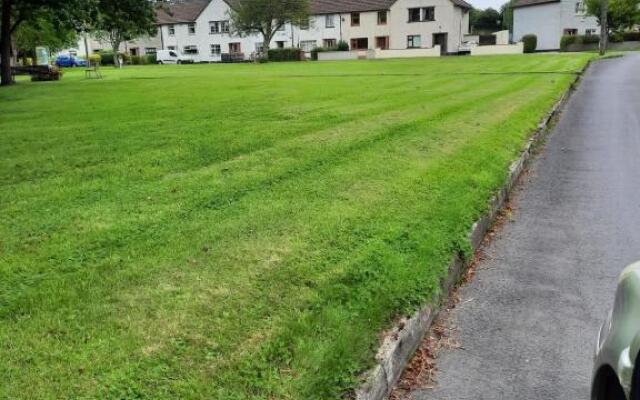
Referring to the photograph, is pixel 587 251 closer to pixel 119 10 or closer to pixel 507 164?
pixel 507 164

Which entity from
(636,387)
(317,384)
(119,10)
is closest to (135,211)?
(317,384)

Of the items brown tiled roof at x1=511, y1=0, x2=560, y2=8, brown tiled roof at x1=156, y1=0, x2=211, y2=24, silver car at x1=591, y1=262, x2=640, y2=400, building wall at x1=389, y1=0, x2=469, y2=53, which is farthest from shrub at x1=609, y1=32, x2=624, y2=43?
silver car at x1=591, y1=262, x2=640, y2=400

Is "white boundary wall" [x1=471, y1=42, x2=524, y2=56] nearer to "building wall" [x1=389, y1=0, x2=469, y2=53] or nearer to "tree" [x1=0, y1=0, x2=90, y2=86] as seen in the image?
"building wall" [x1=389, y1=0, x2=469, y2=53]

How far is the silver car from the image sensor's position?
204cm

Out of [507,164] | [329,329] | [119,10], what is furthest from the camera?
[119,10]

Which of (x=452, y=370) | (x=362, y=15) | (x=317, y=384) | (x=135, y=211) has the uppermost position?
(x=362, y=15)

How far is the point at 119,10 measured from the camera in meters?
26.1

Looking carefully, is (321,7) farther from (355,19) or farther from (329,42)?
(355,19)

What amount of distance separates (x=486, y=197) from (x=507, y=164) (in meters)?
2.05

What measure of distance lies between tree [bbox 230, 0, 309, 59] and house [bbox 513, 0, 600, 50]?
27729 mm

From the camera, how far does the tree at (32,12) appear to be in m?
23.0

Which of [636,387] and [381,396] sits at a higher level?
[636,387]

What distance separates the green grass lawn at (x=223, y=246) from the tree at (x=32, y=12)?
13434 millimetres

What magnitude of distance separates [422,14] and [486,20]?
3807cm
